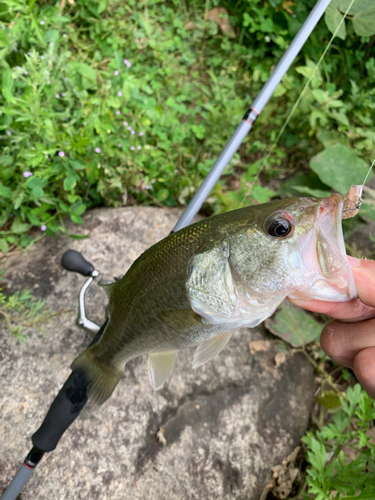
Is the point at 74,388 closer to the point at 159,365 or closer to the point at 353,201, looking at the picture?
the point at 159,365

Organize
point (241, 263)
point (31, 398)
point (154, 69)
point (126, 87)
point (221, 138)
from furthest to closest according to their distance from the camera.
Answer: point (154, 69) < point (221, 138) < point (126, 87) < point (31, 398) < point (241, 263)

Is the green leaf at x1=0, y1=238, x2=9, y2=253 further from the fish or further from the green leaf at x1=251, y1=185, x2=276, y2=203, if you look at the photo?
the green leaf at x1=251, y1=185, x2=276, y2=203

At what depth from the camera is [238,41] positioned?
4.28m

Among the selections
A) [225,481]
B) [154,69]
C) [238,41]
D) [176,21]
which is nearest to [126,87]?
[154,69]

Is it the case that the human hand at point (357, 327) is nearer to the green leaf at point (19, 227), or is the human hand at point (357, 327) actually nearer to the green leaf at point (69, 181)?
the green leaf at point (69, 181)

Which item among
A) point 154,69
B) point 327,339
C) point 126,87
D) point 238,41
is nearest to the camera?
point 327,339

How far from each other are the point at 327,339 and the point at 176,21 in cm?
400

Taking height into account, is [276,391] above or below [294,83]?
below

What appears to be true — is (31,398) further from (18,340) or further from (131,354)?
(131,354)

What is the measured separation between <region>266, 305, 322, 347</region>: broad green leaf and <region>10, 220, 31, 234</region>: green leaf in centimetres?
209

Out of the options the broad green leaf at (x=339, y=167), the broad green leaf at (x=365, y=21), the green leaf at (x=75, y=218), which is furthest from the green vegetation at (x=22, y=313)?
the broad green leaf at (x=365, y=21)

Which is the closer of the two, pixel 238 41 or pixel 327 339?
pixel 327 339

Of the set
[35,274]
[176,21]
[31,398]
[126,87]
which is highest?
[176,21]

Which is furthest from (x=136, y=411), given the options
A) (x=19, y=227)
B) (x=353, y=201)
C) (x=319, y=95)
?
(x=319, y=95)
